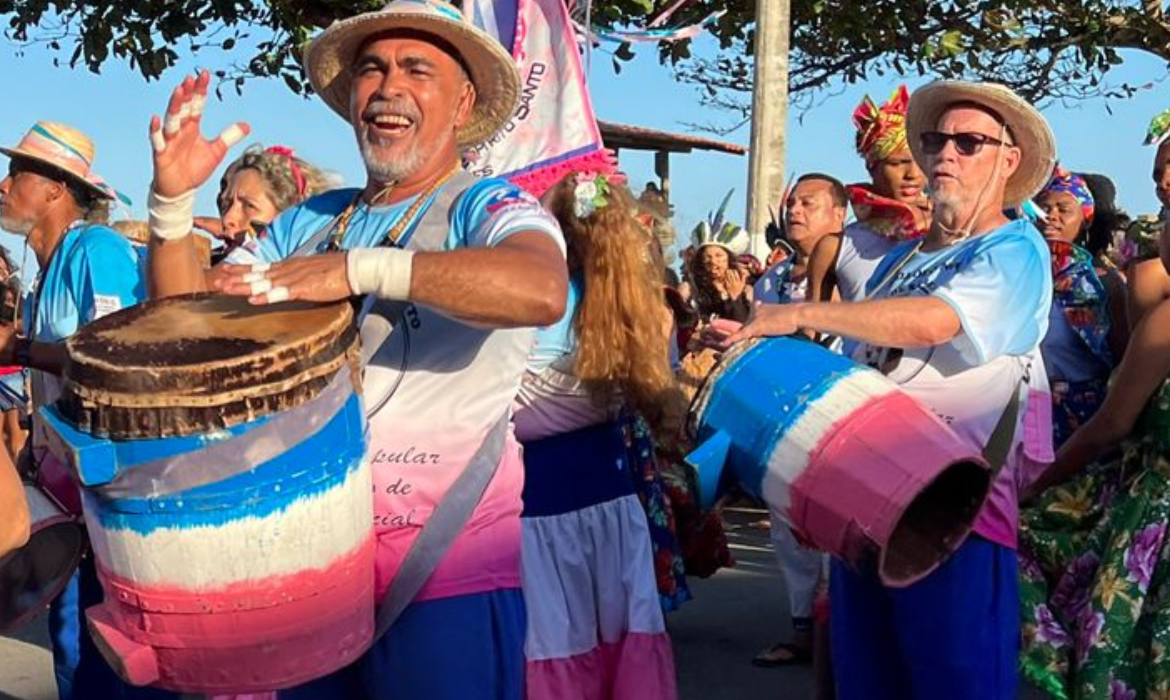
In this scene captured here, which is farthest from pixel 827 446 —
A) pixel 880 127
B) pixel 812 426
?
pixel 880 127

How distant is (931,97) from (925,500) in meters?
1.04

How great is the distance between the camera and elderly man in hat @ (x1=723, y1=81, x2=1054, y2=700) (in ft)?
10.9

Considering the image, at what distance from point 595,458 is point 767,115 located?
5.01 meters

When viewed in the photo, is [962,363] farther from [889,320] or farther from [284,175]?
[284,175]

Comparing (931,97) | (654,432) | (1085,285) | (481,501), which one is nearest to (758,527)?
(1085,285)

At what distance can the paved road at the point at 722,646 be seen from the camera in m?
5.78

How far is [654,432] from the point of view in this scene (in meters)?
4.77

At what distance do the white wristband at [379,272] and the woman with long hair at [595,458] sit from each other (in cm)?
193

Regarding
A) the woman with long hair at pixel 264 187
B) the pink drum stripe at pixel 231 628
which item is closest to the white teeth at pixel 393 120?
the pink drum stripe at pixel 231 628

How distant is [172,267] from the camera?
2.96m

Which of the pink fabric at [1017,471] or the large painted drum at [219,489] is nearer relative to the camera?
the large painted drum at [219,489]

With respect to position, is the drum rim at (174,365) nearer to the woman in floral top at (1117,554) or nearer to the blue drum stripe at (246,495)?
the blue drum stripe at (246,495)

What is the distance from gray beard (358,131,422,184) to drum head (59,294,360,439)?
477 millimetres

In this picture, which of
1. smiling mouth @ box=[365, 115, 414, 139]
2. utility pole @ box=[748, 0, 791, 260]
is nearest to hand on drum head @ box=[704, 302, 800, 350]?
smiling mouth @ box=[365, 115, 414, 139]
